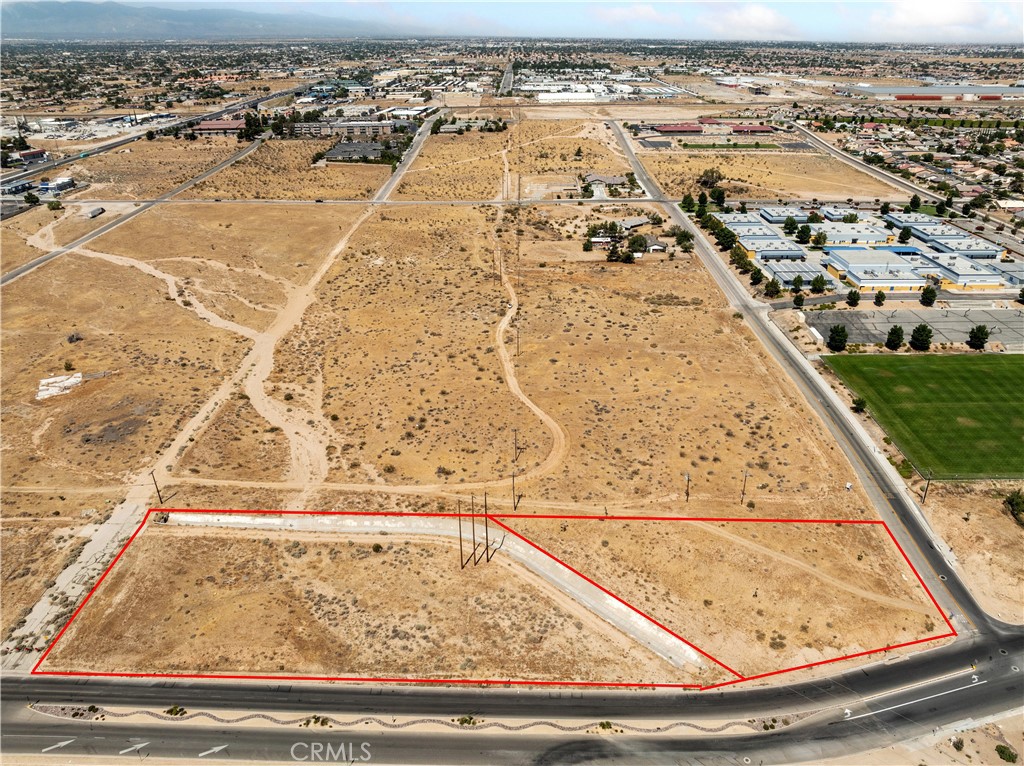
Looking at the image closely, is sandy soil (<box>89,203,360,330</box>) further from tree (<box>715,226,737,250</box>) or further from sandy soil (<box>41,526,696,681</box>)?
tree (<box>715,226,737,250</box>)

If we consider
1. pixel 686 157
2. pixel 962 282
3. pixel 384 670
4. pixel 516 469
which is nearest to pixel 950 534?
pixel 516 469

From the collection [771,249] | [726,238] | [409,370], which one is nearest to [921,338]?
[771,249]

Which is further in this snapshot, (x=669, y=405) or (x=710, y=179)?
(x=710, y=179)

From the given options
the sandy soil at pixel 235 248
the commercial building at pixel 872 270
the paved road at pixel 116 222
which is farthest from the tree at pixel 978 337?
the paved road at pixel 116 222

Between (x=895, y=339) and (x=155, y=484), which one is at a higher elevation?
(x=895, y=339)

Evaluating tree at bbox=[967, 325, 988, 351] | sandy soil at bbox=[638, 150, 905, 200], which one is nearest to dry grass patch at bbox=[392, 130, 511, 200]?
sandy soil at bbox=[638, 150, 905, 200]

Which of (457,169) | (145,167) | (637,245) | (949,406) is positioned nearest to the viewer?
(949,406)

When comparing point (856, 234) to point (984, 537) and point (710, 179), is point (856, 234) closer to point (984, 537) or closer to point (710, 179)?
point (710, 179)
